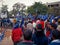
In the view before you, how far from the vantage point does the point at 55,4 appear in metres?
106

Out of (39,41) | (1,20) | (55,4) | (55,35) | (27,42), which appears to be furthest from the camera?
(55,4)

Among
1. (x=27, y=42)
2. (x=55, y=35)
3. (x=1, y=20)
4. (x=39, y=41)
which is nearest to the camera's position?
(x=27, y=42)

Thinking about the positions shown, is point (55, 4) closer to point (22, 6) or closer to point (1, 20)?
point (22, 6)

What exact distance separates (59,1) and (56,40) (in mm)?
102422

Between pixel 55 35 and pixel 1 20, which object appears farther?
pixel 1 20

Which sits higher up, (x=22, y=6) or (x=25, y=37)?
(x=25, y=37)

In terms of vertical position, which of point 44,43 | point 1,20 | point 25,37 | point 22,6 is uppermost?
point 25,37

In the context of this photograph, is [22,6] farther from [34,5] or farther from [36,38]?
[36,38]

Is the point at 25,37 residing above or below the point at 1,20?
above

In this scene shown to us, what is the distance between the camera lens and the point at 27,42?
6.85 meters

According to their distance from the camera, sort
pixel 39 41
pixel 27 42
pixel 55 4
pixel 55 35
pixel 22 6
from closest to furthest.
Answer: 1. pixel 27 42
2. pixel 55 35
3. pixel 39 41
4. pixel 55 4
5. pixel 22 6

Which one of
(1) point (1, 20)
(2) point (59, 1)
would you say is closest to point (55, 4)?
(2) point (59, 1)

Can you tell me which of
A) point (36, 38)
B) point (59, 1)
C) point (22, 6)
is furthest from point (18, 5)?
point (36, 38)

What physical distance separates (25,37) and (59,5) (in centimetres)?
9521
